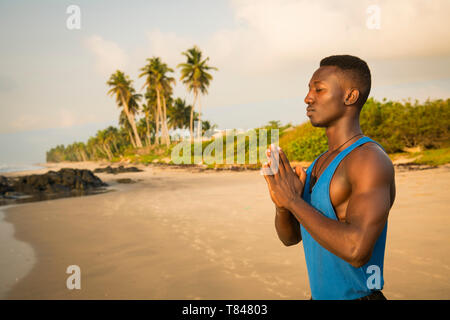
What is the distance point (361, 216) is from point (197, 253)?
460 cm

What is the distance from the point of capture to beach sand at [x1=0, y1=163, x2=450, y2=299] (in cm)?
410

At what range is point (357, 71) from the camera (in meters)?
1.43

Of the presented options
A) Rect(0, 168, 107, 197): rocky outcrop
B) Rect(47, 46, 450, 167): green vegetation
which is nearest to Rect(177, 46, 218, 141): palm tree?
Rect(47, 46, 450, 167): green vegetation

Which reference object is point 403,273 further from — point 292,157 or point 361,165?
point 292,157

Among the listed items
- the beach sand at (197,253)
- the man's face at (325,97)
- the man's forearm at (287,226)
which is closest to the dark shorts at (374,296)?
the man's forearm at (287,226)

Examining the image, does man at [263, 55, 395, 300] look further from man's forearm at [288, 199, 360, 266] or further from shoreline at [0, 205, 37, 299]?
shoreline at [0, 205, 37, 299]

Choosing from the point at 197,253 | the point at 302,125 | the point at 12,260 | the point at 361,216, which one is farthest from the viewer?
the point at 302,125

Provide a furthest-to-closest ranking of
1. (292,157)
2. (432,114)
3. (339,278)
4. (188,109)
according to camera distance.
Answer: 1. (188,109)
2. (292,157)
3. (432,114)
4. (339,278)

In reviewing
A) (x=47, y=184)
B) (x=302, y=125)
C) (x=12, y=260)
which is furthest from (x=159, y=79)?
(x=12, y=260)

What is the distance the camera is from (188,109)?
64.4 m

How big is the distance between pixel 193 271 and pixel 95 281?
51.8 inches

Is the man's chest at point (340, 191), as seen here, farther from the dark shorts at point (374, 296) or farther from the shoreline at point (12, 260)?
the shoreline at point (12, 260)

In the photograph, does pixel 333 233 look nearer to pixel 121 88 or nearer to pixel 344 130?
pixel 344 130

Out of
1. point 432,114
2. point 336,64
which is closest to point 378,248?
point 336,64
